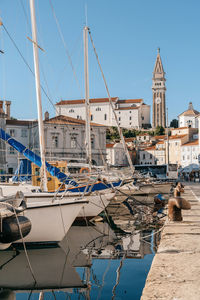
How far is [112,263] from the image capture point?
10781 mm

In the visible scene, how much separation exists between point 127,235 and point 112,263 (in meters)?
4.30

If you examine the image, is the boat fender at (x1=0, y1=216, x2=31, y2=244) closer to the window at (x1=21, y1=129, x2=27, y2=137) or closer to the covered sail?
the covered sail

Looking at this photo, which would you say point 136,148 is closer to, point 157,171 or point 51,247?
point 157,171

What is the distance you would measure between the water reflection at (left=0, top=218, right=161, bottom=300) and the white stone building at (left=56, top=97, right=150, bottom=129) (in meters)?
99.1

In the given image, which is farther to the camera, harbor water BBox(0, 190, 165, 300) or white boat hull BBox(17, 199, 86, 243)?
white boat hull BBox(17, 199, 86, 243)

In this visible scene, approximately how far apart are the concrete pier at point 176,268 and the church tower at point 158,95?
5240 inches

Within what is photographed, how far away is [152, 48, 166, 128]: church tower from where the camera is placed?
143 metres

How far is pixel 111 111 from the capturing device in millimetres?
115812

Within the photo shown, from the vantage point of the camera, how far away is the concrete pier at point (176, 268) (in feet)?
19.2

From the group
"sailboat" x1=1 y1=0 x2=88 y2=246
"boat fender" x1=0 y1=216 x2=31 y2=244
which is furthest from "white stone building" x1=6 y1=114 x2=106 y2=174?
"boat fender" x1=0 y1=216 x2=31 y2=244

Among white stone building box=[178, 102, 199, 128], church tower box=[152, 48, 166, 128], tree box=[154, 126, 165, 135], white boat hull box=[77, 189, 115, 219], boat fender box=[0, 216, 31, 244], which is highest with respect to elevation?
church tower box=[152, 48, 166, 128]

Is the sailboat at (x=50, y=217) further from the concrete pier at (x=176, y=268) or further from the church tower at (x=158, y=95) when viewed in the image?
the church tower at (x=158, y=95)

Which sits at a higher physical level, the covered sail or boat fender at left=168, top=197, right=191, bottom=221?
the covered sail

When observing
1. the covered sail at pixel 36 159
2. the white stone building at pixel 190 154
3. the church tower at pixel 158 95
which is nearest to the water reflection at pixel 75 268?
the covered sail at pixel 36 159
